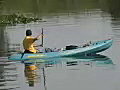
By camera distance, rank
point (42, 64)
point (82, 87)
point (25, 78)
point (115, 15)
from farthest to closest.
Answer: point (115, 15), point (42, 64), point (25, 78), point (82, 87)

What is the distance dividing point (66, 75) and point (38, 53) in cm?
375

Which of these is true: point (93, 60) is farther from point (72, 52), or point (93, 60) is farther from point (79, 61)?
point (72, 52)

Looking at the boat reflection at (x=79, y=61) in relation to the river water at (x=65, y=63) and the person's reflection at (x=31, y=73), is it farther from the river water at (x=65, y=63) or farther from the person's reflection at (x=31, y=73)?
the person's reflection at (x=31, y=73)

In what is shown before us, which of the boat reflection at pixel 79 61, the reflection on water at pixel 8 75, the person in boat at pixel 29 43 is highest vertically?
the person in boat at pixel 29 43

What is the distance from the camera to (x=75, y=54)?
2536 centimetres

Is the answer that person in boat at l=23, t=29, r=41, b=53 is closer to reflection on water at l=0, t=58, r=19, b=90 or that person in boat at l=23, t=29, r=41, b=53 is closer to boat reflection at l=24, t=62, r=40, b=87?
boat reflection at l=24, t=62, r=40, b=87

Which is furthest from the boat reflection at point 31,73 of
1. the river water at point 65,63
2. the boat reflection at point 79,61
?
the boat reflection at point 79,61

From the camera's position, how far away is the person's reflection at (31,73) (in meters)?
19.7

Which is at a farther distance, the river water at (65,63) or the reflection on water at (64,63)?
the reflection on water at (64,63)

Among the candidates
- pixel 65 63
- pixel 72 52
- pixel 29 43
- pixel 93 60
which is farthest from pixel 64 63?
pixel 29 43

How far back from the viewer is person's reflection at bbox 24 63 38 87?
19.7 meters

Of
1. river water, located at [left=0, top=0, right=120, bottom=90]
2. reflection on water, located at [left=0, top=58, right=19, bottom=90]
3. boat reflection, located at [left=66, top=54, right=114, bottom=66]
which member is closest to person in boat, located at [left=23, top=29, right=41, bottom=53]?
river water, located at [left=0, top=0, right=120, bottom=90]

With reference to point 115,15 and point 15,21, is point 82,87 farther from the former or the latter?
point 115,15

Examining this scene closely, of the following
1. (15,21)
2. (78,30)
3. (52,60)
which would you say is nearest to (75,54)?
(52,60)
